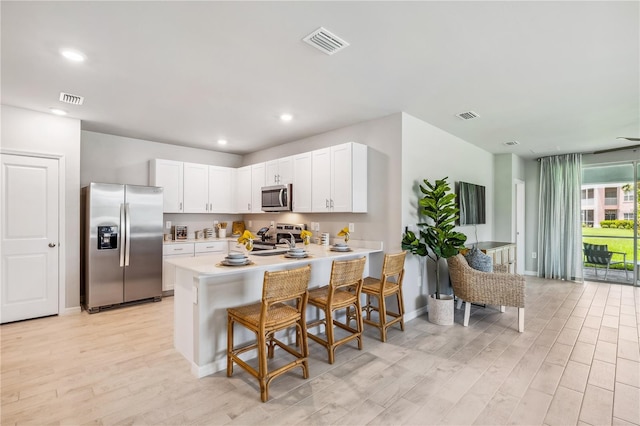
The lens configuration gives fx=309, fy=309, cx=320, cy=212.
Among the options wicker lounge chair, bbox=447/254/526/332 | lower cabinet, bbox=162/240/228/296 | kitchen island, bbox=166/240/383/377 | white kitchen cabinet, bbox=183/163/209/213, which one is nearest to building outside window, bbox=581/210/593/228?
wicker lounge chair, bbox=447/254/526/332

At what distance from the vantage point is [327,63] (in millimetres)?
2656

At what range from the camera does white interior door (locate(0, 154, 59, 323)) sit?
377 centimetres

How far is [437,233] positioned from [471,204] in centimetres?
202

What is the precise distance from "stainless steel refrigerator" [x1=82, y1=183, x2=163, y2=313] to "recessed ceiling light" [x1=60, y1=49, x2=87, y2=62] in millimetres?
2139

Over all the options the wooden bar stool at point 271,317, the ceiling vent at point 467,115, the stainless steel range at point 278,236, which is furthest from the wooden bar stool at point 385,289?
the ceiling vent at point 467,115

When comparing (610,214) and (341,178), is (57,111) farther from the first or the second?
(610,214)

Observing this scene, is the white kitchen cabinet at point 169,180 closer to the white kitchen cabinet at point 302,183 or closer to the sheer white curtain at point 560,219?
the white kitchen cabinet at point 302,183

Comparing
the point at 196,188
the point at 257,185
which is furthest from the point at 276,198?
the point at 196,188

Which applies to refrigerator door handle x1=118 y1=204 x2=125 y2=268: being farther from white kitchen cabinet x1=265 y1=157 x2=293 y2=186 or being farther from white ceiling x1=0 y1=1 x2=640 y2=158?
white kitchen cabinet x1=265 y1=157 x2=293 y2=186

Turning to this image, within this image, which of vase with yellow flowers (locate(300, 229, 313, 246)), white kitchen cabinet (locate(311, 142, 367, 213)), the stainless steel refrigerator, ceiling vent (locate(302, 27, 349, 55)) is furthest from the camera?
the stainless steel refrigerator

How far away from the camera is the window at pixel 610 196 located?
246 inches

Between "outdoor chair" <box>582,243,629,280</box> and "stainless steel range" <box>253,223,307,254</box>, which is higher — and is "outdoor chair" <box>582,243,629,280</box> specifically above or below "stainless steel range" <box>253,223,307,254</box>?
below

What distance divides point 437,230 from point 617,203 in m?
5.12

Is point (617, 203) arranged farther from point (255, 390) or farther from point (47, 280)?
point (47, 280)
